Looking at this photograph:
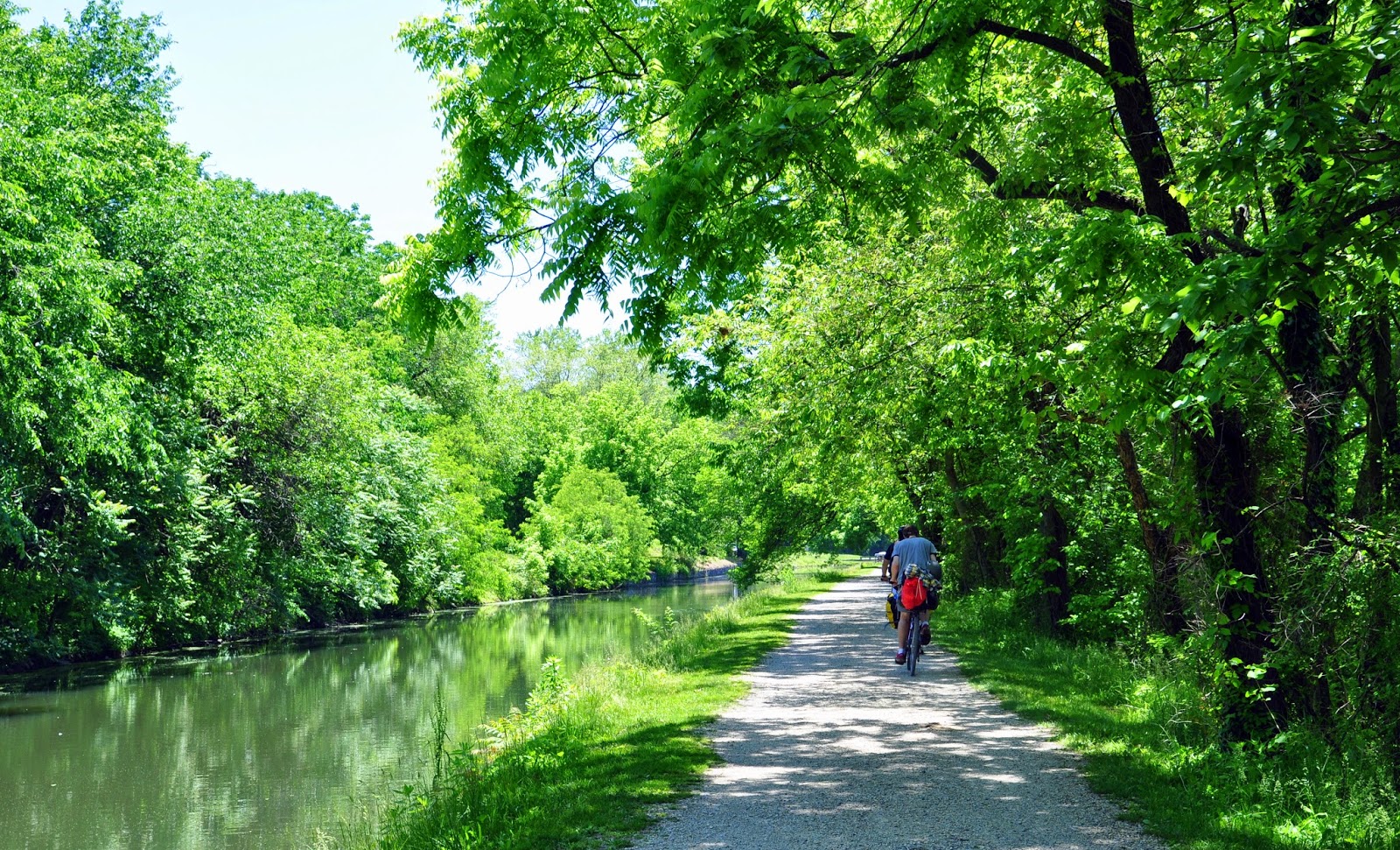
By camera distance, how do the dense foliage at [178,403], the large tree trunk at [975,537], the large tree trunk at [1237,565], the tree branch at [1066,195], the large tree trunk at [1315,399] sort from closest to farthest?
1. the large tree trunk at [1315,399]
2. the large tree trunk at [1237,565]
3. the tree branch at [1066,195]
4. the dense foliage at [178,403]
5. the large tree trunk at [975,537]

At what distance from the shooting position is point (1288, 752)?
740 centimetres

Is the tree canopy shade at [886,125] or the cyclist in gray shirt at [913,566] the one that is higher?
the tree canopy shade at [886,125]

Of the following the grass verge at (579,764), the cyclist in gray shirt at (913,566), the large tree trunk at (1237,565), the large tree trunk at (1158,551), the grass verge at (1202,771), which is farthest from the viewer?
the cyclist in gray shirt at (913,566)

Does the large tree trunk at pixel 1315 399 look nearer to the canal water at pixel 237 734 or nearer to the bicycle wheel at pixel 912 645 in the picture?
the bicycle wheel at pixel 912 645

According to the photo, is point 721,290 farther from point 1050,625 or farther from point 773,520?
point 773,520

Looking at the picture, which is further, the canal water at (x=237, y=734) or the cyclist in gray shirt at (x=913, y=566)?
the cyclist in gray shirt at (x=913, y=566)

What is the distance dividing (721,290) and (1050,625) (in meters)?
11.3

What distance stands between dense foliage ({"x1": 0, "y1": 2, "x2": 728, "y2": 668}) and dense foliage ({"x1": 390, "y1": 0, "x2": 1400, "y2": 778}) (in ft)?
6.73

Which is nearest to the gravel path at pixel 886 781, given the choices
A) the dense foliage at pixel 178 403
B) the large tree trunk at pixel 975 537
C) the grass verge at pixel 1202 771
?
the grass verge at pixel 1202 771

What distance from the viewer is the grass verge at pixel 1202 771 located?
6020 millimetres

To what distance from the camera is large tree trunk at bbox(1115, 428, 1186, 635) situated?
12.1 metres

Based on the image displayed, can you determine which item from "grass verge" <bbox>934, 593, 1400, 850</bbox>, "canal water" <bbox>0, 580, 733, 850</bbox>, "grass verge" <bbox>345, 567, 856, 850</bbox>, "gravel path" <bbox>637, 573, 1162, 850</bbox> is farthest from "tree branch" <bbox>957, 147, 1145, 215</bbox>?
"canal water" <bbox>0, 580, 733, 850</bbox>

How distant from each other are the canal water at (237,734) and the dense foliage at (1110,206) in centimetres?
636

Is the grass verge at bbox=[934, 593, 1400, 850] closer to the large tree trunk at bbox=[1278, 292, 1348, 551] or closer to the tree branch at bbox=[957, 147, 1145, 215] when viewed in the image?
the large tree trunk at bbox=[1278, 292, 1348, 551]
